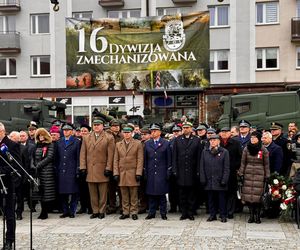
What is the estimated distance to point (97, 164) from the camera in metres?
10.8

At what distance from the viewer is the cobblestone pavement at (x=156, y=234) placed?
812 centimetres

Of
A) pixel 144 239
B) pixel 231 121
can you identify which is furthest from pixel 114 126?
pixel 231 121

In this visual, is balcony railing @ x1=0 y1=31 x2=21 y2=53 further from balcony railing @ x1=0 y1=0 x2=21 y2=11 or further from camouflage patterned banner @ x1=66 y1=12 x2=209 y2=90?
camouflage patterned banner @ x1=66 y1=12 x2=209 y2=90

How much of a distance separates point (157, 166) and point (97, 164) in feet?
4.13

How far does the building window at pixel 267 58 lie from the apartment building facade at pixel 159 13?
5cm

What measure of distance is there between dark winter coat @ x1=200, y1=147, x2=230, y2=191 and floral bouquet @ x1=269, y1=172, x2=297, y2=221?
91 cm

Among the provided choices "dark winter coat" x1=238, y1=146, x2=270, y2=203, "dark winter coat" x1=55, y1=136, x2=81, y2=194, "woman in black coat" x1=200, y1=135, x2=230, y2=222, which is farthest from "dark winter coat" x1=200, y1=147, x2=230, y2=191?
"dark winter coat" x1=55, y1=136, x2=81, y2=194

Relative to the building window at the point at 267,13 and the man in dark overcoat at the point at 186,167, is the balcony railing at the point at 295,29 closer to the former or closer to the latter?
the building window at the point at 267,13

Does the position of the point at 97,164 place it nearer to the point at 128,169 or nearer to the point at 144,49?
the point at 128,169

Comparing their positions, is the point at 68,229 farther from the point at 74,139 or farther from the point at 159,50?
the point at 159,50

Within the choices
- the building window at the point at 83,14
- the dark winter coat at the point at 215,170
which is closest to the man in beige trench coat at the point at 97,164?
the dark winter coat at the point at 215,170

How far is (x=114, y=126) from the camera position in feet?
38.9

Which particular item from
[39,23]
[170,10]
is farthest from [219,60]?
[39,23]

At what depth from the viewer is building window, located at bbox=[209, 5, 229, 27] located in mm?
31891
